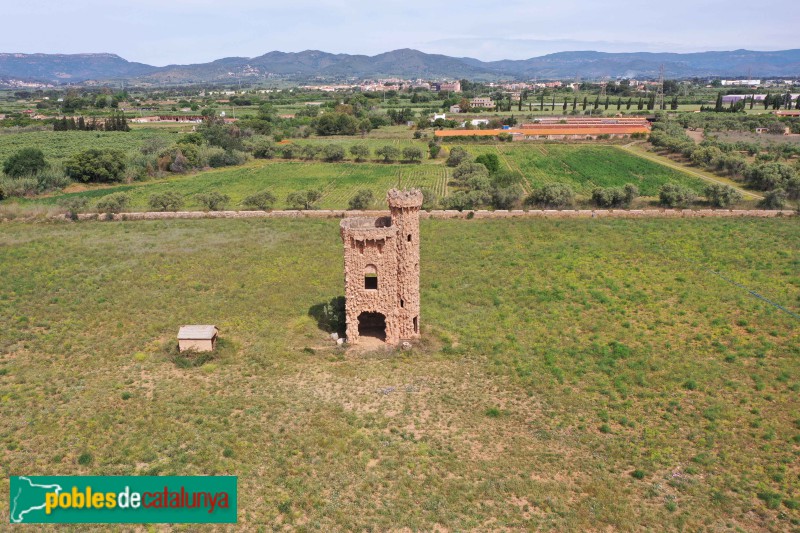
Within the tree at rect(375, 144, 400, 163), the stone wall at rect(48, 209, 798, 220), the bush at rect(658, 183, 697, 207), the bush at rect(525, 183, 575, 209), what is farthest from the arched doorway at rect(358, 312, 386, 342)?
the tree at rect(375, 144, 400, 163)

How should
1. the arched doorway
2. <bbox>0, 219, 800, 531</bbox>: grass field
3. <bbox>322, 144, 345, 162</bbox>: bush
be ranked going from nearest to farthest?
<bbox>0, 219, 800, 531</bbox>: grass field < the arched doorway < <bbox>322, 144, 345, 162</bbox>: bush

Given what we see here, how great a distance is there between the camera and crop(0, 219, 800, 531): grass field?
795 inches

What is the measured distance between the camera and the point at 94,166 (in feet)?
276

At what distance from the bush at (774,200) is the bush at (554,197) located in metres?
21.4

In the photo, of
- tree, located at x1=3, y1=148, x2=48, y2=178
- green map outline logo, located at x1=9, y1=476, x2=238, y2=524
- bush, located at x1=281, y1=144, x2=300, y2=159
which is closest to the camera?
green map outline logo, located at x1=9, y1=476, x2=238, y2=524

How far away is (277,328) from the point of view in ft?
113

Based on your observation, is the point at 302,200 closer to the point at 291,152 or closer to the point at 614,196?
the point at 614,196

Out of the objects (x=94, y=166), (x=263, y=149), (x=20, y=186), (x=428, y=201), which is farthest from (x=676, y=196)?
(x=20, y=186)

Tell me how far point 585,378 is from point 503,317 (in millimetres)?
8169

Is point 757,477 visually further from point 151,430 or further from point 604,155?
point 604,155

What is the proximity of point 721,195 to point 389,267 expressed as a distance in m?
50.1

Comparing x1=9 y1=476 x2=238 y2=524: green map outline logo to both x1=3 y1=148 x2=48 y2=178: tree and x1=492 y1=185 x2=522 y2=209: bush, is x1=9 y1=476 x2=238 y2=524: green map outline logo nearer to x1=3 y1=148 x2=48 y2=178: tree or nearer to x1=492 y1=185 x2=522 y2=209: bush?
x1=492 y1=185 x2=522 y2=209: bush

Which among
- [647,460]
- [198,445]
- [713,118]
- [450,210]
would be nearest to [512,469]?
[647,460]

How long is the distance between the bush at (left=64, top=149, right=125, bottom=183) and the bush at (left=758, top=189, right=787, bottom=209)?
90.2 m
